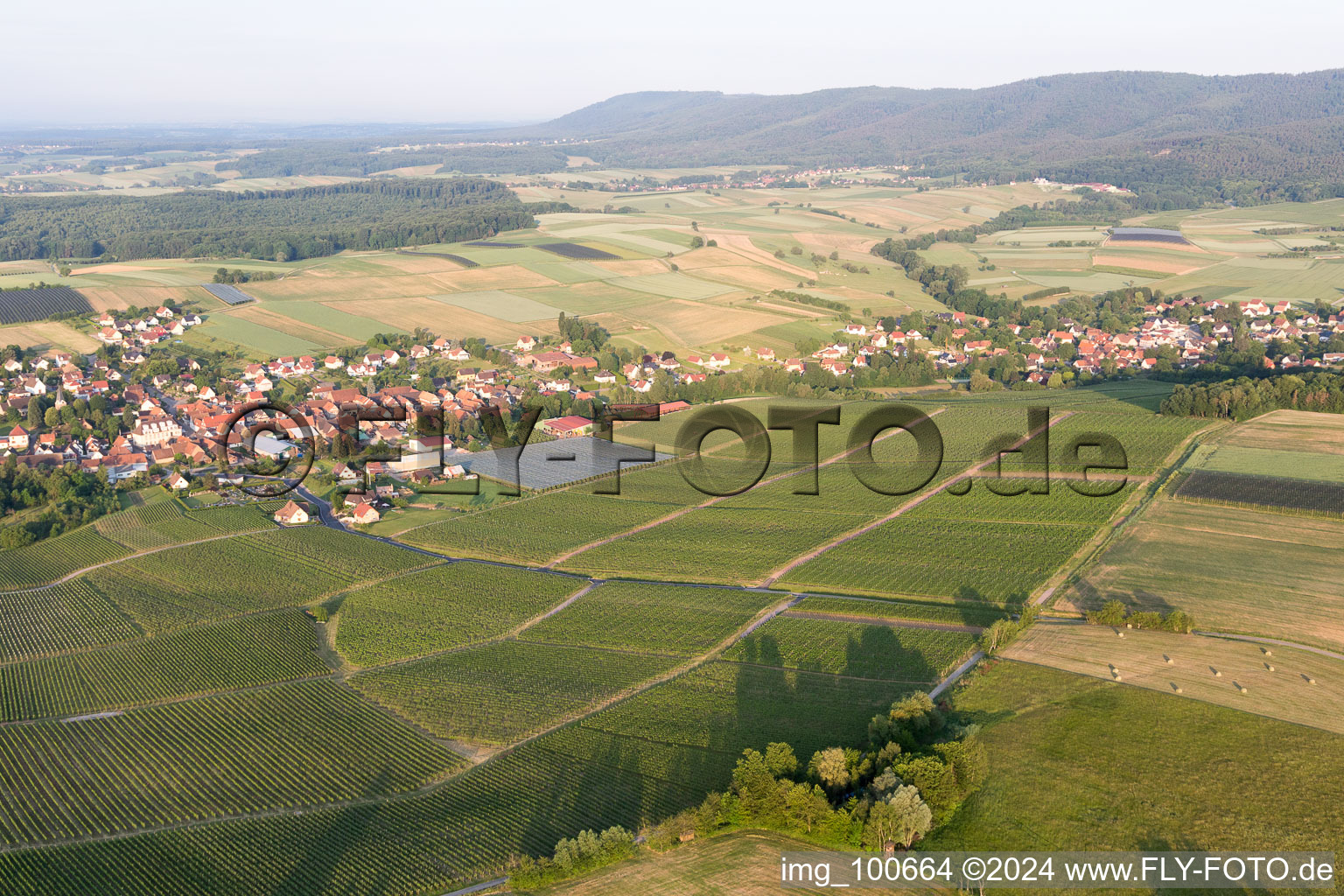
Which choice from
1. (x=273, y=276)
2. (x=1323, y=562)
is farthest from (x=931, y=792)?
(x=273, y=276)

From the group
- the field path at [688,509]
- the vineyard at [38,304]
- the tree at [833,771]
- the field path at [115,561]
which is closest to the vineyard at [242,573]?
the field path at [115,561]

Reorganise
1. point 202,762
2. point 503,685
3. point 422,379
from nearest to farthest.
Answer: point 202,762 < point 503,685 < point 422,379

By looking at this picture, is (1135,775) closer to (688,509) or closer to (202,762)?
Result: (202,762)

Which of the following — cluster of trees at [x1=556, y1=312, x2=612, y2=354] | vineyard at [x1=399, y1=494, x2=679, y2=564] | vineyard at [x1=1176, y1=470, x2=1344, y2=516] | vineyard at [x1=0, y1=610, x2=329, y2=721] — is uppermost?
cluster of trees at [x1=556, y1=312, x2=612, y2=354]

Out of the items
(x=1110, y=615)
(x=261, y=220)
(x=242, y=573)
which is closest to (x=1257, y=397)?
(x=1110, y=615)

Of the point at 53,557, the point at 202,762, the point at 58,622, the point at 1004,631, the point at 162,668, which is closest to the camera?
the point at 202,762

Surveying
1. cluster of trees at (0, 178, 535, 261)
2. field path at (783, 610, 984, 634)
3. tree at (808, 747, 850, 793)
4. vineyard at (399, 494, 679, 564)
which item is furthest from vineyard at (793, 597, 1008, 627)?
cluster of trees at (0, 178, 535, 261)

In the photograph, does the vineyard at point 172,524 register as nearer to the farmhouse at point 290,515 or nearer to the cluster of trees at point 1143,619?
the farmhouse at point 290,515

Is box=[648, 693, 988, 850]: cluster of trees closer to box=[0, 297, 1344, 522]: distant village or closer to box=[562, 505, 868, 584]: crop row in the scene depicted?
box=[562, 505, 868, 584]: crop row
